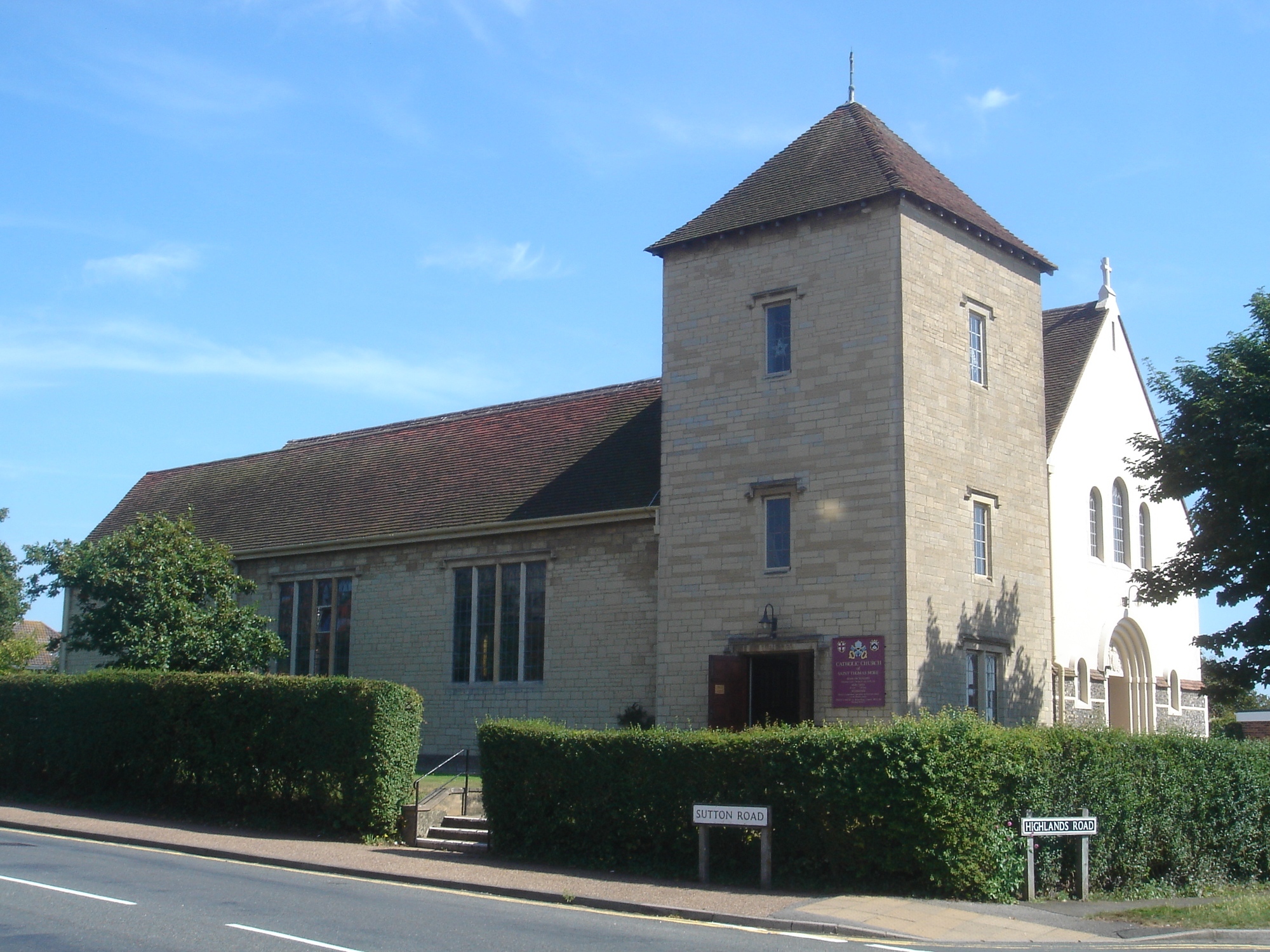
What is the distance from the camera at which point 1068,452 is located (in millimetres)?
28203

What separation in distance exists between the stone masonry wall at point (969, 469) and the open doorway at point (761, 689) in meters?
1.98

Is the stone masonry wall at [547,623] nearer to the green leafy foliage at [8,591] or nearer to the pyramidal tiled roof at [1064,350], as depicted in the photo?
the pyramidal tiled roof at [1064,350]

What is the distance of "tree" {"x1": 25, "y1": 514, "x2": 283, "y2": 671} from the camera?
93.1ft

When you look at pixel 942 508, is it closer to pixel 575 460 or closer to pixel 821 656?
pixel 821 656

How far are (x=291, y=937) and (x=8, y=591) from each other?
64896 millimetres

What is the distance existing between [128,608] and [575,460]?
1050 cm

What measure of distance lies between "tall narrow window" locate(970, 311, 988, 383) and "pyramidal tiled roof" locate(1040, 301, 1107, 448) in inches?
112

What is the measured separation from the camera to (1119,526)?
98.8 ft

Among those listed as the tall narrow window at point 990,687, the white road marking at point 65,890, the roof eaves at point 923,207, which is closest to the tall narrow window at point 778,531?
the tall narrow window at point 990,687

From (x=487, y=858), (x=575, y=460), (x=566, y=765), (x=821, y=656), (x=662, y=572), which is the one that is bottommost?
(x=487, y=858)

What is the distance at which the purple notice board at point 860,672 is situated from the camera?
2181cm

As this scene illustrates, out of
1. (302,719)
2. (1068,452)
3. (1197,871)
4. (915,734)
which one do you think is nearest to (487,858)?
(302,719)

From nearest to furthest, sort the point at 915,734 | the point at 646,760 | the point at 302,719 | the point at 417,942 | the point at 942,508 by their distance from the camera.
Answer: the point at 417,942 < the point at 915,734 < the point at 646,760 < the point at 302,719 < the point at 942,508

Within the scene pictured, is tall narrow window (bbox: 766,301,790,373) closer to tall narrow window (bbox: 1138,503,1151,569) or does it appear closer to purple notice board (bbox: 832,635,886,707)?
purple notice board (bbox: 832,635,886,707)
